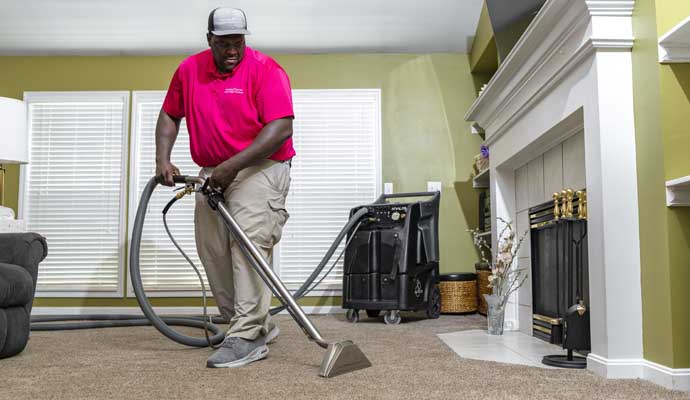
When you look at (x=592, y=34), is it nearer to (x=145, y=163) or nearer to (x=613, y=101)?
(x=613, y=101)

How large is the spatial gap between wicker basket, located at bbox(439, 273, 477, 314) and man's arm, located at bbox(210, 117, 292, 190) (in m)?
2.39

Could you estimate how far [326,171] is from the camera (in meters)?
4.89

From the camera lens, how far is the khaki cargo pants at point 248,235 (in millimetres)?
2262

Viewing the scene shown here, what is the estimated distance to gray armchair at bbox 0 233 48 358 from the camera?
236 cm

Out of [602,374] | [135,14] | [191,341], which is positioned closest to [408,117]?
[135,14]

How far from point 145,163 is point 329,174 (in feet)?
4.38

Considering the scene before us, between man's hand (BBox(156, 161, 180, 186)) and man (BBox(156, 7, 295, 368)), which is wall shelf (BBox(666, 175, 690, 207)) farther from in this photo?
man's hand (BBox(156, 161, 180, 186))

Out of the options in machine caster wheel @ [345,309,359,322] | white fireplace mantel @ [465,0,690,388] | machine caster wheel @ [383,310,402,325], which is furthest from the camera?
machine caster wheel @ [345,309,359,322]

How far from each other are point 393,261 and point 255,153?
179 centimetres

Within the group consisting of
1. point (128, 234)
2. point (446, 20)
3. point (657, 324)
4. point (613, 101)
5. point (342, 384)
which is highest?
point (446, 20)

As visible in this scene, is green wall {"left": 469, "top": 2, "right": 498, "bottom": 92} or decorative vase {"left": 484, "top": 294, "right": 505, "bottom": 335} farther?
green wall {"left": 469, "top": 2, "right": 498, "bottom": 92}

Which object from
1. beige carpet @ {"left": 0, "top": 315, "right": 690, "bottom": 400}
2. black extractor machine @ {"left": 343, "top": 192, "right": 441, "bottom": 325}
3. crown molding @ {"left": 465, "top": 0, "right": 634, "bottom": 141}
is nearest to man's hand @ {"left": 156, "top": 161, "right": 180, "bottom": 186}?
beige carpet @ {"left": 0, "top": 315, "right": 690, "bottom": 400}

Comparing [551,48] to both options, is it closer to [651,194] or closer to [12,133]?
[651,194]

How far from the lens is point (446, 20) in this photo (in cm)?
462
